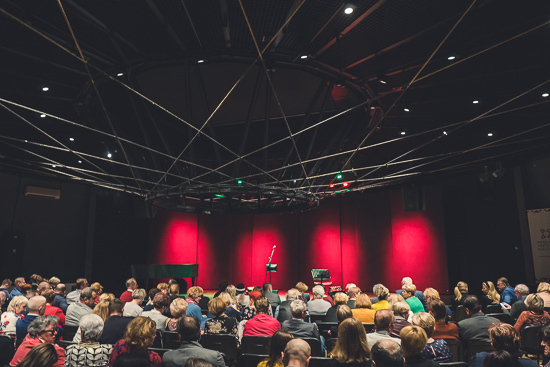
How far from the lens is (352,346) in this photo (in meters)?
3.53

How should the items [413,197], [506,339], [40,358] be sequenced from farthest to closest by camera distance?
1. [413,197]
2. [506,339]
3. [40,358]

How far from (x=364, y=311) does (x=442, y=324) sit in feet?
3.84

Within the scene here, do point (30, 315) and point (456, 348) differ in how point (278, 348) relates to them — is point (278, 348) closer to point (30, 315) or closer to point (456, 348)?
point (456, 348)

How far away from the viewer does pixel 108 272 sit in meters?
15.6

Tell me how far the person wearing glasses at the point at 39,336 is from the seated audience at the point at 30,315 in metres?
1.29

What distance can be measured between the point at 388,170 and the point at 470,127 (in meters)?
4.80


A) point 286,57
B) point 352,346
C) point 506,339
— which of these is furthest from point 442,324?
point 286,57

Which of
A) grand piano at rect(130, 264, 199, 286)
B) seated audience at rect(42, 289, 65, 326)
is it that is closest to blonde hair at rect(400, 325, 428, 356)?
seated audience at rect(42, 289, 65, 326)

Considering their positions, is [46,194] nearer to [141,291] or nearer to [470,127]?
[141,291]

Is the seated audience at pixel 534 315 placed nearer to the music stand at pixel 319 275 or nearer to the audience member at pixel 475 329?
the audience member at pixel 475 329

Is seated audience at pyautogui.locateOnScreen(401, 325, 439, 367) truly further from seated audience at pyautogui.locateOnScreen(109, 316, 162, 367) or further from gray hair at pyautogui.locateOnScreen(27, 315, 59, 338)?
gray hair at pyautogui.locateOnScreen(27, 315, 59, 338)

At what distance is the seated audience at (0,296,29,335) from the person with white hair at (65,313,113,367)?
2.25 metres

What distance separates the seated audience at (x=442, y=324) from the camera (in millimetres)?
4660

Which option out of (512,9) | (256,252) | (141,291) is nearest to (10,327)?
(141,291)
